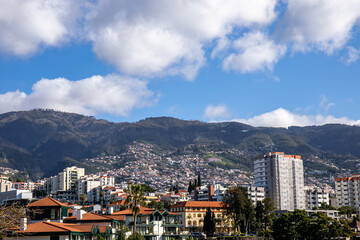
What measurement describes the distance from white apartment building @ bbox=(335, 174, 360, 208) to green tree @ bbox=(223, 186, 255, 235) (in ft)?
301

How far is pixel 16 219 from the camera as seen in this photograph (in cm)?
1994

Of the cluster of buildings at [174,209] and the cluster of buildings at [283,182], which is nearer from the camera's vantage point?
the cluster of buildings at [174,209]

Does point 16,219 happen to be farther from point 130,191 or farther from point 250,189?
point 250,189

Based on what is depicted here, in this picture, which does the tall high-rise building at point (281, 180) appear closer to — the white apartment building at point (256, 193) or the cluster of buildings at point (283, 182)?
the cluster of buildings at point (283, 182)

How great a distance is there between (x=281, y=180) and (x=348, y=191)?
3504 centimetres

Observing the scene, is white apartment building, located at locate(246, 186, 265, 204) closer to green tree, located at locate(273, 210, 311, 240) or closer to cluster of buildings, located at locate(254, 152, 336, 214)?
cluster of buildings, located at locate(254, 152, 336, 214)

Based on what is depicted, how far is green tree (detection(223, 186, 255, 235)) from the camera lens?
111m

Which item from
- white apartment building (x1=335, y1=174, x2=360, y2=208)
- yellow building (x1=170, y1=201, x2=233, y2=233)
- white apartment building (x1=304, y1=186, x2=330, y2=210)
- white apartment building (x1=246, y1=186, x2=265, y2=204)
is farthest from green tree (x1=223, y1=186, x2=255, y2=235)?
white apartment building (x1=335, y1=174, x2=360, y2=208)

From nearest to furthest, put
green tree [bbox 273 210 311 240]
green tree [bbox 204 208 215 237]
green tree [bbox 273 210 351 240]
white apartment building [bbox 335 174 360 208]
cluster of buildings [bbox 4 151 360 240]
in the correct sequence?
cluster of buildings [bbox 4 151 360 240], green tree [bbox 273 210 351 240], green tree [bbox 273 210 311 240], green tree [bbox 204 208 215 237], white apartment building [bbox 335 174 360 208]

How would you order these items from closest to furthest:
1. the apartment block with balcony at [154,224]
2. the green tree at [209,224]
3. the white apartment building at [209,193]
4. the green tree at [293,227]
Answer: the apartment block with balcony at [154,224]
the green tree at [293,227]
the green tree at [209,224]
the white apartment building at [209,193]

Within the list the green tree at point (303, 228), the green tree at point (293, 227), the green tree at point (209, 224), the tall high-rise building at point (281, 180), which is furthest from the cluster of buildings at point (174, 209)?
the green tree at point (303, 228)

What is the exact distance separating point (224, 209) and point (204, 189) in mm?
56328

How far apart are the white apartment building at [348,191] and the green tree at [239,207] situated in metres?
91.7

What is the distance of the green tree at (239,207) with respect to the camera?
111 meters
